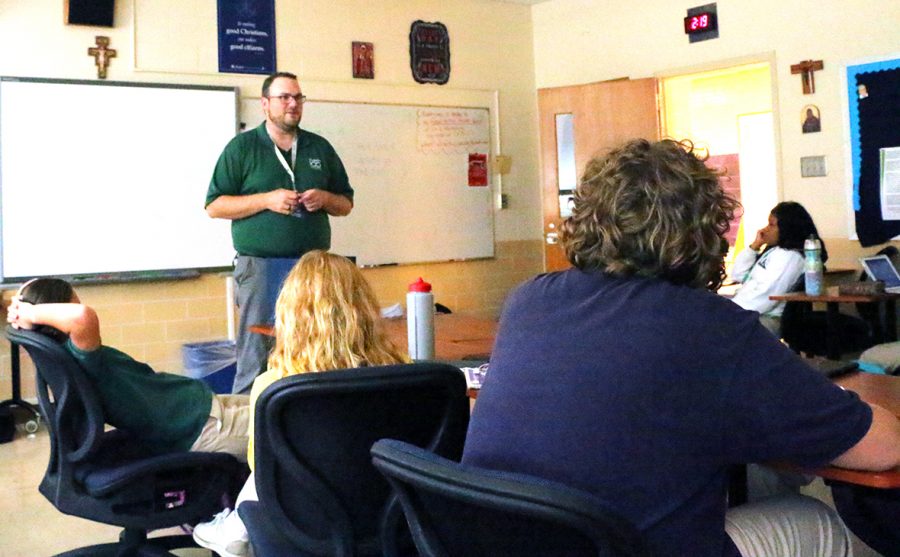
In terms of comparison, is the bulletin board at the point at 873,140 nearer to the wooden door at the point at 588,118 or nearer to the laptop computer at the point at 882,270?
the laptop computer at the point at 882,270

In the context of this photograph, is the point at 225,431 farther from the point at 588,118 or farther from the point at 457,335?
the point at 588,118

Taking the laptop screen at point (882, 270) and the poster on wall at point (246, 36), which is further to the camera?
the poster on wall at point (246, 36)

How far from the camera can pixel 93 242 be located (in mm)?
5184

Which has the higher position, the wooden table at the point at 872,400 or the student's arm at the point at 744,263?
the student's arm at the point at 744,263

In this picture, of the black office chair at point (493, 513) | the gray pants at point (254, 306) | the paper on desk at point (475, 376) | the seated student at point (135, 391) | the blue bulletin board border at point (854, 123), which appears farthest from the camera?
the blue bulletin board border at point (854, 123)

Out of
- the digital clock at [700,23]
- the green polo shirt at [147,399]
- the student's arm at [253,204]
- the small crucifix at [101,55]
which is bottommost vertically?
the green polo shirt at [147,399]

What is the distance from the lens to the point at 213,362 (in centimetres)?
523

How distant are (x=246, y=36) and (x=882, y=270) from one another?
13.2 ft

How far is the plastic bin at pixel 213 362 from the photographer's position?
5.07 meters

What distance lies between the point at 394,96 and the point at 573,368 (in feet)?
17.7

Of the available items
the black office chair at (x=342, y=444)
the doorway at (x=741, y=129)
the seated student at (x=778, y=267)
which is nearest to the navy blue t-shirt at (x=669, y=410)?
the black office chair at (x=342, y=444)

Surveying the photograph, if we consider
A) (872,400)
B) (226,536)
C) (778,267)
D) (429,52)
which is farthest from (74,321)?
(429,52)

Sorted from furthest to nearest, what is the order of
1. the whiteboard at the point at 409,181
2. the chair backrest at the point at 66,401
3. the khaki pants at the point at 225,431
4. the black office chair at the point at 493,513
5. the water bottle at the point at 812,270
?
1. the whiteboard at the point at 409,181
2. the water bottle at the point at 812,270
3. the khaki pants at the point at 225,431
4. the chair backrest at the point at 66,401
5. the black office chair at the point at 493,513

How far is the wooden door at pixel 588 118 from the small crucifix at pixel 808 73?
103cm
